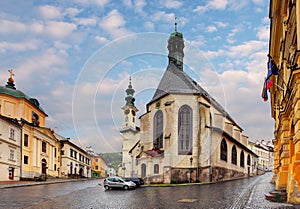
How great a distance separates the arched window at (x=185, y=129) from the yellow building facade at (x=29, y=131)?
21721 mm

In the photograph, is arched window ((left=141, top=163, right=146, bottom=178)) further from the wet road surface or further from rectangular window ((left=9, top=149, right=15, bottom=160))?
the wet road surface

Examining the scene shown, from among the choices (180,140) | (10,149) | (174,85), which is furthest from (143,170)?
(10,149)

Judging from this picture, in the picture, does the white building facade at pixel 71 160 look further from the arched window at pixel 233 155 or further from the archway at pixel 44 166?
the arched window at pixel 233 155

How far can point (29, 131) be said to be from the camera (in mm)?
51250

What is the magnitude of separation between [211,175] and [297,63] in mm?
35230

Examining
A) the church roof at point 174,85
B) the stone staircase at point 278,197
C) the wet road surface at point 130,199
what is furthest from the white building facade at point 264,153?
the stone staircase at point 278,197

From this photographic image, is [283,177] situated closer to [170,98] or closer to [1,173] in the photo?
[170,98]

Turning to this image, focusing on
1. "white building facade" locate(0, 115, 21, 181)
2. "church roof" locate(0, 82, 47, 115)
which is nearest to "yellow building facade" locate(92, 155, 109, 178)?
"church roof" locate(0, 82, 47, 115)

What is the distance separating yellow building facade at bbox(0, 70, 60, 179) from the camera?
4991 centimetres

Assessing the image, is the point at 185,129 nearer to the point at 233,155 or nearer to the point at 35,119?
the point at 233,155

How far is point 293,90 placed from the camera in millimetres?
14953

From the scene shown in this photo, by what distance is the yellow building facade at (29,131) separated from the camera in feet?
164

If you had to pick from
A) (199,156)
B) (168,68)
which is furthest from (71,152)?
(199,156)

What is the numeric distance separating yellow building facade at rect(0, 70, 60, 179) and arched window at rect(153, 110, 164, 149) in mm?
18168
